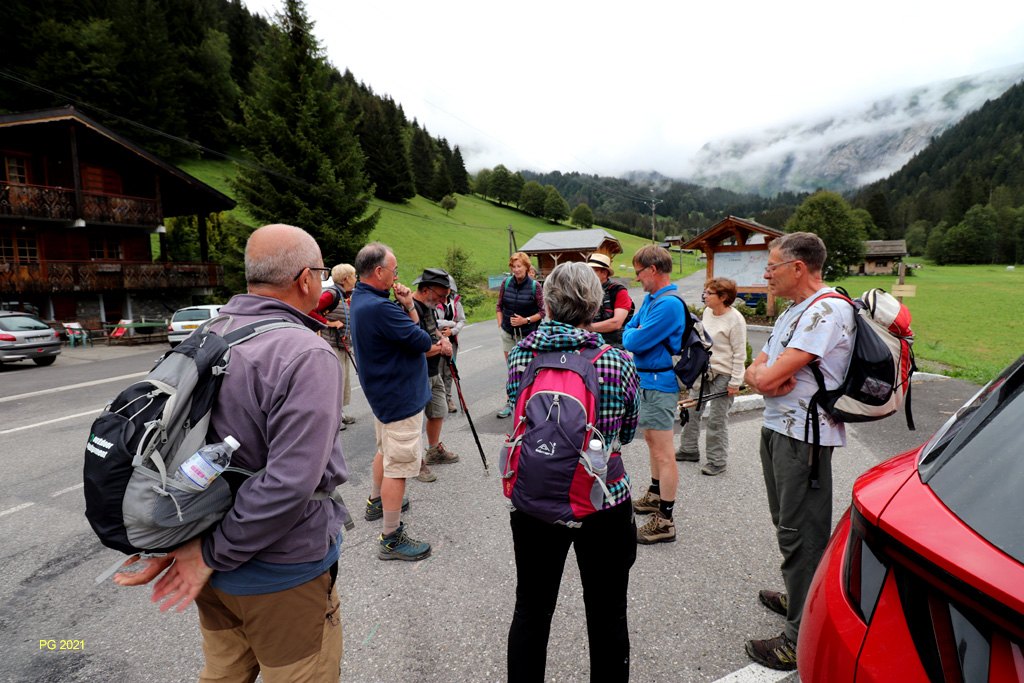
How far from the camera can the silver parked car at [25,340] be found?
40.9 feet

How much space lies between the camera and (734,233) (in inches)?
668

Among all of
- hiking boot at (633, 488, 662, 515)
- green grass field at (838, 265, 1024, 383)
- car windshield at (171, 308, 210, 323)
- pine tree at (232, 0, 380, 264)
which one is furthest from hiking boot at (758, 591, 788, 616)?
pine tree at (232, 0, 380, 264)

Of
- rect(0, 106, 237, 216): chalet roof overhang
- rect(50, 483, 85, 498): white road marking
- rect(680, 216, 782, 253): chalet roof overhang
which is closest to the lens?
rect(50, 483, 85, 498): white road marking

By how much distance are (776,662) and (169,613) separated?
11.4 ft

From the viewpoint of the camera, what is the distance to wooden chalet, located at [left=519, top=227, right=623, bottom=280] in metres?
46.1

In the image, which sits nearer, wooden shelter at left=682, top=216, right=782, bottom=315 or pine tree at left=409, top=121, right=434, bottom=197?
wooden shelter at left=682, top=216, right=782, bottom=315

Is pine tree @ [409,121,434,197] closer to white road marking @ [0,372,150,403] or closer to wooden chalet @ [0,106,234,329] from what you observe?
wooden chalet @ [0,106,234,329]

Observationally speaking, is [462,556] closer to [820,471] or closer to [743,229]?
[820,471]

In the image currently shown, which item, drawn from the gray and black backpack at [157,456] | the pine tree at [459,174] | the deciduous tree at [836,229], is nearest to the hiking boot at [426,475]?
the gray and black backpack at [157,456]

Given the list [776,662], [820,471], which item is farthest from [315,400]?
[776,662]

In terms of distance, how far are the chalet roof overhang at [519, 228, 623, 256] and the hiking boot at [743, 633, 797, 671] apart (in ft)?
144

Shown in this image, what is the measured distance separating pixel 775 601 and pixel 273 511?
2804mm

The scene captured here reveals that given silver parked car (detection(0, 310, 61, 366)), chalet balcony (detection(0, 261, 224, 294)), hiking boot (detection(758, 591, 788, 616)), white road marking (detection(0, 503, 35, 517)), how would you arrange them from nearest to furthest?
1. hiking boot (detection(758, 591, 788, 616))
2. white road marking (detection(0, 503, 35, 517))
3. silver parked car (detection(0, 310, 61, 366))
4. chalet balcony (detection(0, 261, 224, 294))

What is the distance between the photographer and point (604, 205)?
16325 cm
